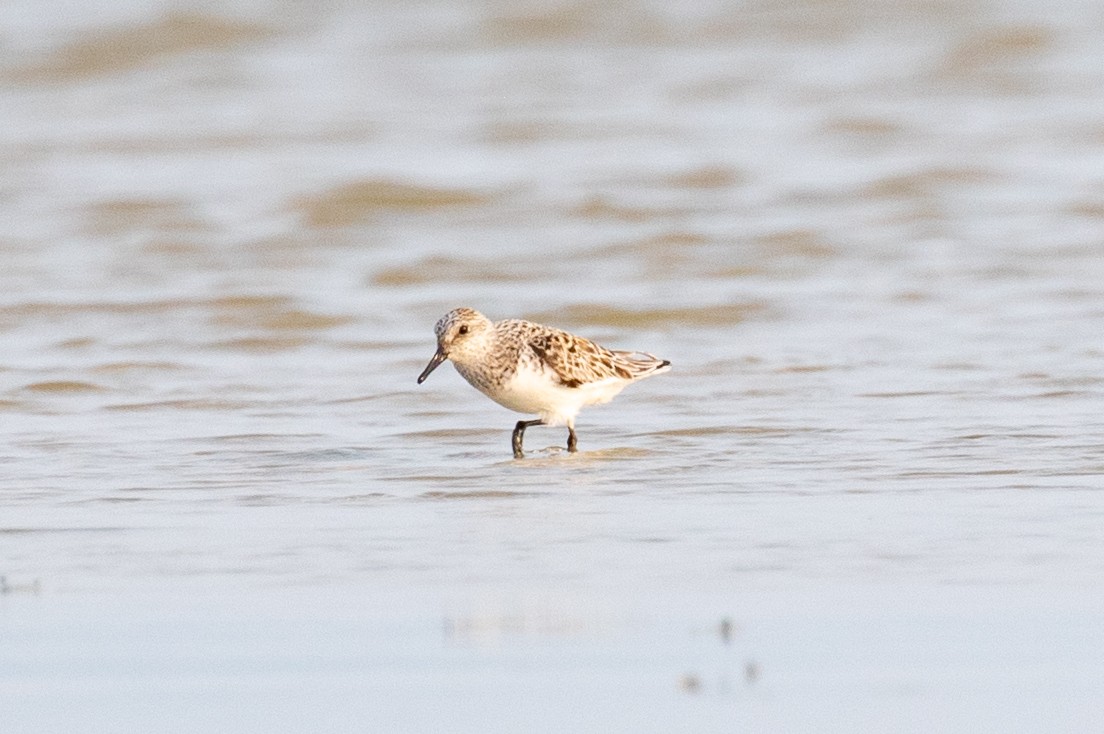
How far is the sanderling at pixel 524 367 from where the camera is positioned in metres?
7.33

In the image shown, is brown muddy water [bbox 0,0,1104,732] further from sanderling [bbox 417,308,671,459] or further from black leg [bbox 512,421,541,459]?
sanderling [bbox 417,308,671,459]

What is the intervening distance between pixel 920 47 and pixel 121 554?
15.5m

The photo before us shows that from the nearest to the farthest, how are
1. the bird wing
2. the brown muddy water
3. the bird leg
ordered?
the brown muddy water < the bird leg < the bird wing

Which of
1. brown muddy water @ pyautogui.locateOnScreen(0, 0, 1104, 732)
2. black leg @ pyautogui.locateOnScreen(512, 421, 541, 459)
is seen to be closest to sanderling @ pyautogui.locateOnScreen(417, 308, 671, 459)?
black leg @ pyautogui.locateOnScreen(512, 421, 541, 459)

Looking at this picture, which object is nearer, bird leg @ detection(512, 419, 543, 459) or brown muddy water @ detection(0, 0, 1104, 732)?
brown muddy water @ detection(0, 0, 1104, 732)

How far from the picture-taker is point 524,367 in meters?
7.34

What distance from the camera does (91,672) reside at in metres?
4.05

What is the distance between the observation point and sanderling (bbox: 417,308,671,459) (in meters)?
7.33

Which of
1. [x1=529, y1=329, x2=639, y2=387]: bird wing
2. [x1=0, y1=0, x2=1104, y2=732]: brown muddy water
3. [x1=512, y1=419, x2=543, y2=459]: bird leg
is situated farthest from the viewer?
[x1=529, y1=329, x2=639, y2=387]: bird wing

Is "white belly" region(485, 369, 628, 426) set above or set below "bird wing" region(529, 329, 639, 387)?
below

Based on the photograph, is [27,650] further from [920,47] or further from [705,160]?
[920,47]

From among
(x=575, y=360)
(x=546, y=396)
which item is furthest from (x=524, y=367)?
(x=575, y=360)

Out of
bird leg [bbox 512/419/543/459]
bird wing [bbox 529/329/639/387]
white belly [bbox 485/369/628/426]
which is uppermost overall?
bird wing [bbox 529/329/639/387]

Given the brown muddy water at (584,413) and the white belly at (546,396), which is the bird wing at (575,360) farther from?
the brown muddy water at (584,413)
